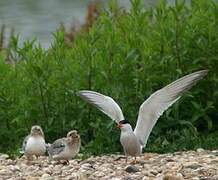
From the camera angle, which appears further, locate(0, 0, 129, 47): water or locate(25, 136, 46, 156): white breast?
locate(0, 0, 129, 47): water

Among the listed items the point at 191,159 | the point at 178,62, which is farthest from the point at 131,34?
the point at 191,159

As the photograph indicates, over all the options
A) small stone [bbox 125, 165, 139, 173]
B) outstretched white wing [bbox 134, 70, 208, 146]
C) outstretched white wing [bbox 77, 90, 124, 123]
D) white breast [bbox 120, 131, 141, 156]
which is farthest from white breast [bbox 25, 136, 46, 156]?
small stone [bbox 125, 165, 139, 173]

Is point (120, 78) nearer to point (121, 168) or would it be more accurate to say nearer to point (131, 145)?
point (131, 145)

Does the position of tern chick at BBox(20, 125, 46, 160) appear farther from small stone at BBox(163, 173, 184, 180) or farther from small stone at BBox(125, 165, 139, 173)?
small stone at BBox(163, 173, 184, 180)

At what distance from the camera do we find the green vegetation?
360 inches

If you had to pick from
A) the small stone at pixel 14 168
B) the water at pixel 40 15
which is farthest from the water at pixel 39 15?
the small stone at pixel 14 168

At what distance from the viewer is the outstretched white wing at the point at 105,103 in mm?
8156

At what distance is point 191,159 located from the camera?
7.89 meters

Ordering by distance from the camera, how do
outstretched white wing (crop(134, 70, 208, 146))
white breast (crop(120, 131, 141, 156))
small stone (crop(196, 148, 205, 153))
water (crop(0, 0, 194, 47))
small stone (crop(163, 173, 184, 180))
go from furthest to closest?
water (crop(0, 0, 194, 47)) < small stone (crop(196, 148, 205, 153)) < outstretched white wing (crop(134, 70, 208, 146)) < white breast (crop(120, 131, 141, 156)) < small stone (crop(163, 173, 184, 180))

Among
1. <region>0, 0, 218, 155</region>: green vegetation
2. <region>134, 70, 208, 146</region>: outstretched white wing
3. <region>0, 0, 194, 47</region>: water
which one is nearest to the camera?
<region>134, 70, 208, 146</region>: outstretched white wing

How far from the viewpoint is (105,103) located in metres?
8.28

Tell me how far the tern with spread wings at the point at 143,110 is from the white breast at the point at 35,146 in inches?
24.2

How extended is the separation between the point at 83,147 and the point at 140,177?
6.38ft

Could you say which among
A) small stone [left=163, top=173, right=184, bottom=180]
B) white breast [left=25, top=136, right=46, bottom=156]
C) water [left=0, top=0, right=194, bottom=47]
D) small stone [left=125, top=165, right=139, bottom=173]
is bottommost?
small stone [left=163, top=173, right=184, bottom=180]
